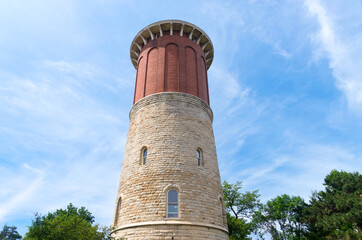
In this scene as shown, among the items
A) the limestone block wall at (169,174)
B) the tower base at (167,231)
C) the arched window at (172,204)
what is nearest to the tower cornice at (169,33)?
the limestone block wall at (169,174)

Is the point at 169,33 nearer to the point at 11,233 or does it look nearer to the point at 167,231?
the point at 167,231

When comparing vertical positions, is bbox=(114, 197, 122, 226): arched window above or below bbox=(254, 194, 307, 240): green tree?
below

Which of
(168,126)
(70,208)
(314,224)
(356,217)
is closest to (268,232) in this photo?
(314,224)

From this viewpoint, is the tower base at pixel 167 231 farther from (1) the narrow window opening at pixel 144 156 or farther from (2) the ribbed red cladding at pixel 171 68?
(2) the ribbed red cladding at pixel 171 68

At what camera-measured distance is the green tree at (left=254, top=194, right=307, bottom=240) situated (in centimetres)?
3603

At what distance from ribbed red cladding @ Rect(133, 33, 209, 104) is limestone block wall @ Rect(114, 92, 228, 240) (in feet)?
3.41

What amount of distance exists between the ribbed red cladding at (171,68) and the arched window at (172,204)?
7467mm

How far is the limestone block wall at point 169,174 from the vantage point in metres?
13.2

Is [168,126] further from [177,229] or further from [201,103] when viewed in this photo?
[177,229]

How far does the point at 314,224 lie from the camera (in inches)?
1174

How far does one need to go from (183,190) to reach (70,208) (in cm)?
3018

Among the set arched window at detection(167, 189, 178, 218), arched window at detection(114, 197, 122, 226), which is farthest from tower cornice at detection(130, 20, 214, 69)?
arched window at detection(114, 197, 122, 226)

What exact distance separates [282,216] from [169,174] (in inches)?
1240

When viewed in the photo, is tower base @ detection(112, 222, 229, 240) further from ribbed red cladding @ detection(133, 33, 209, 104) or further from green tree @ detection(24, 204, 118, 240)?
ribbed red cladding @ detection(133, 33, 209, 104)
